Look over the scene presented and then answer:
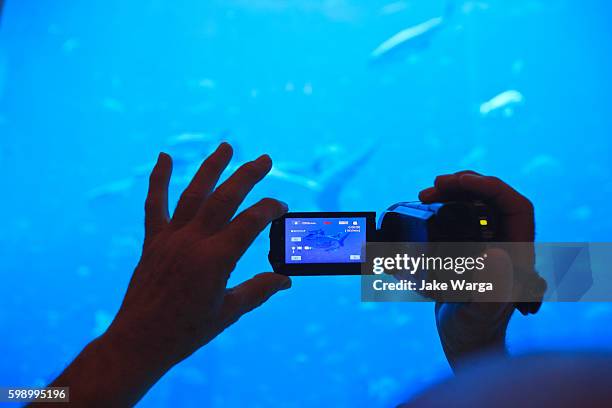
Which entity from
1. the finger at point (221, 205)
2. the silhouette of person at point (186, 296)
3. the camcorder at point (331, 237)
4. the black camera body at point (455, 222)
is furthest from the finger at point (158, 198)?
the black camera body at point (455, 222)

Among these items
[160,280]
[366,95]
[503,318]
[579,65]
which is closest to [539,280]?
[503,318]

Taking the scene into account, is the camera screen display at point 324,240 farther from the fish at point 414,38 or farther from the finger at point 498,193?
the fish at point 414,38

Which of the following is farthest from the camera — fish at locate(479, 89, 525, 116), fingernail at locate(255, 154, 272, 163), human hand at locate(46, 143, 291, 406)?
fish at locate(479, 89, 525, 116)

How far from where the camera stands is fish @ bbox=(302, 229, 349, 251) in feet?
3.56

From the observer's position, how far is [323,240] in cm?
Answer: 109

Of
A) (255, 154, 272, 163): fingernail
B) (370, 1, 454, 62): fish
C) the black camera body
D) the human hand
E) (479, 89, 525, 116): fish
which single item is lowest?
the human hand

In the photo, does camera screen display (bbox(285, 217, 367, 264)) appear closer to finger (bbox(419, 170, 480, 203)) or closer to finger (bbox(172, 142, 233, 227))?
finger (bbox(419, 170, 480, 203))

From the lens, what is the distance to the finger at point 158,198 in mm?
785

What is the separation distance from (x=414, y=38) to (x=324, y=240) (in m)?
6.19

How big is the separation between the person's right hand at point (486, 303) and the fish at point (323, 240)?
28cm

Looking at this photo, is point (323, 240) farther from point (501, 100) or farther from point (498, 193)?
point (501, 100)

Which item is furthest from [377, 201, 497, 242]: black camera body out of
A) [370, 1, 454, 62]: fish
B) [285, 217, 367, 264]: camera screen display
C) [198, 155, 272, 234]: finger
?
[370, 1, 454, 62]: fish

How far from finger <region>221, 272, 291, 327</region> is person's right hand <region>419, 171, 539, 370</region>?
0.32 metres

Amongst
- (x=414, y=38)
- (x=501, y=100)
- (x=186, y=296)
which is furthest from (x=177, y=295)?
(x=501, y=100)
